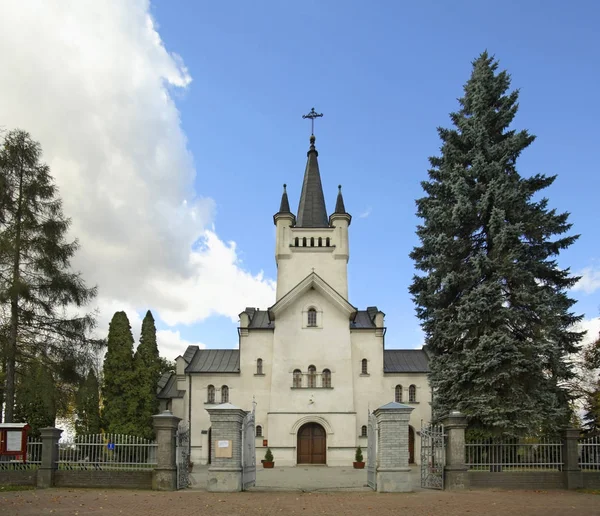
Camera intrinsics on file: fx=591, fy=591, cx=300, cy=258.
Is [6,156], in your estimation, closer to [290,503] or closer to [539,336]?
[290,503]

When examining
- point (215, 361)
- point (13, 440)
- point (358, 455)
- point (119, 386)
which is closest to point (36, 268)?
point (13, 440)

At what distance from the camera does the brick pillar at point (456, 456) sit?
1770cm

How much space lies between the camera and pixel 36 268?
23891 millimetres

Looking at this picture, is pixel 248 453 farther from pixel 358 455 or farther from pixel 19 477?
pixel 358 455

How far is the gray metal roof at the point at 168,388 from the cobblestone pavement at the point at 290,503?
17957 millimetres

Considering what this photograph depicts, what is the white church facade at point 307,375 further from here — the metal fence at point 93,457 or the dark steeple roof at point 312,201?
the metal fence at point 93,457

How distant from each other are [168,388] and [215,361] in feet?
10.9

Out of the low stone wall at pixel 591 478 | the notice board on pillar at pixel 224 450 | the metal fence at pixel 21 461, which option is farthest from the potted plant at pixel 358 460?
the metal fence at pixel 21 461

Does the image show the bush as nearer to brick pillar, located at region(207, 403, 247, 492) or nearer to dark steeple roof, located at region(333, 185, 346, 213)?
dark steeple roof, located at region(333, 185, 346, 213)

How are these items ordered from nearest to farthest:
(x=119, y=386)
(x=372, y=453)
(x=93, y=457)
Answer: (x=93, y=457), (x=372, y=453), (x=119, y=386)

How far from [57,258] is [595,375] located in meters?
29.8

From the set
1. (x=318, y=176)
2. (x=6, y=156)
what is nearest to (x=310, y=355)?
(x=318, y=176)

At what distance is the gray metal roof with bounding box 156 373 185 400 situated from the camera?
3531 centimetres

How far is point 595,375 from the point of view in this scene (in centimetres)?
3444
